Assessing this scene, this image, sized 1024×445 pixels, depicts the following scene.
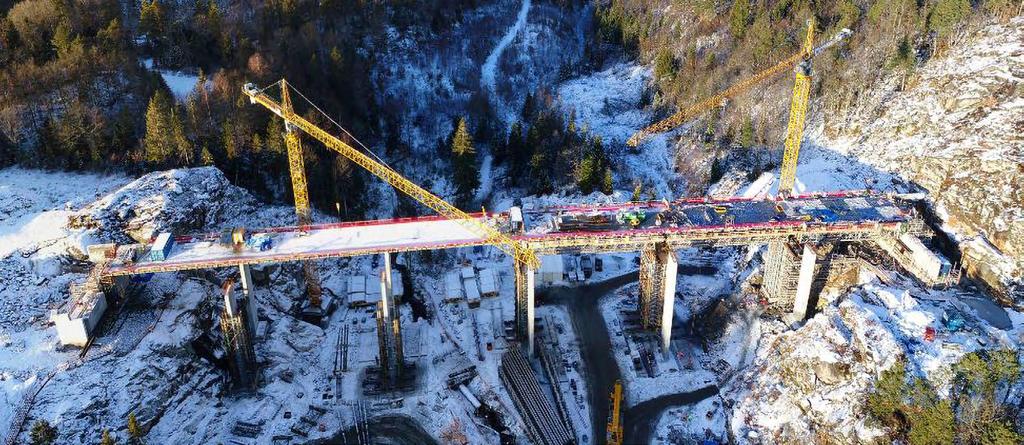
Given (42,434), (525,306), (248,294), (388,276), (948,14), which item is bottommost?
(525,306)

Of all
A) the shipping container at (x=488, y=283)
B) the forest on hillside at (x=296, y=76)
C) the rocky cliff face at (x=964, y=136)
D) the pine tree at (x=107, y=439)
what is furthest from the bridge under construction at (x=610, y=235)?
the forest on hillside at (x=296, y=76)

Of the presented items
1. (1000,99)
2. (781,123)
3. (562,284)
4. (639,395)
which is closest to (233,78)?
(562,284)

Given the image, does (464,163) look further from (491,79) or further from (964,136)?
(964,136)

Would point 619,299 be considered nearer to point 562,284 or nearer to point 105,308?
point 562,284

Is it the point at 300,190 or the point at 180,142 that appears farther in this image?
the point at 180,142

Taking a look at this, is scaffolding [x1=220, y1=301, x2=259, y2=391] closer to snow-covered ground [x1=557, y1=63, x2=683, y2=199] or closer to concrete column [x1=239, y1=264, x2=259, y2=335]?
concrete column [x1=239, y1=264, x2=259, y2=335]

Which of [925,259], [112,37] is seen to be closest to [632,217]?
[925,259]

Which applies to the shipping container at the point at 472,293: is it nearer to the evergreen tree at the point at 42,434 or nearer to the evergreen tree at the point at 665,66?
the evergreen tree at the point at 42,434
